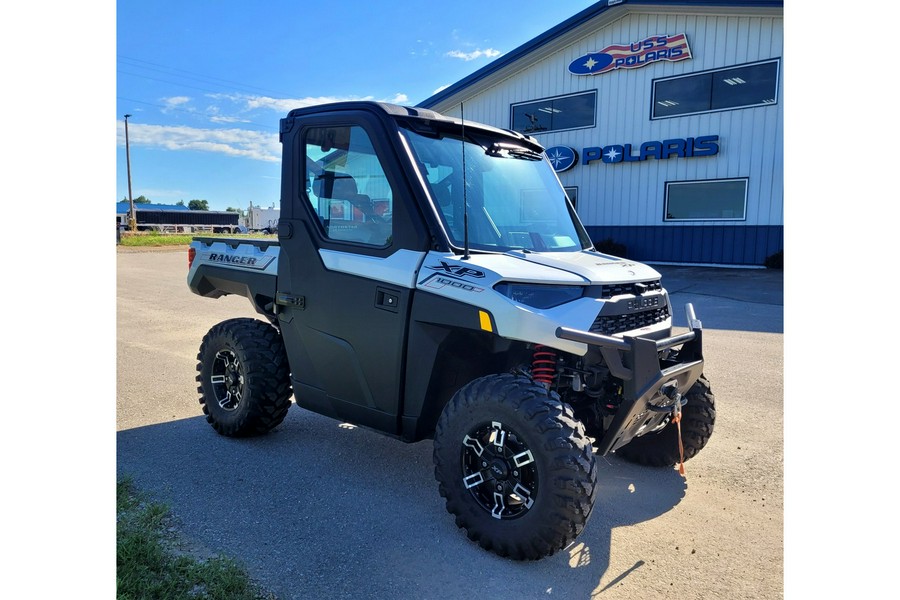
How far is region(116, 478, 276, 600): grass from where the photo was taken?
2711 millimetres

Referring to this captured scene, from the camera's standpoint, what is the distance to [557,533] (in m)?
2.99

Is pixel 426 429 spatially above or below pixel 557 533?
above

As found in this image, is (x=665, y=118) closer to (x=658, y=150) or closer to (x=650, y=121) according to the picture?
(x=650, y=121)

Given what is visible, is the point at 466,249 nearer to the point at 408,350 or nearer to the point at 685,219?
the point at 408,350

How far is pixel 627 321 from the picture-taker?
3465 millimetres

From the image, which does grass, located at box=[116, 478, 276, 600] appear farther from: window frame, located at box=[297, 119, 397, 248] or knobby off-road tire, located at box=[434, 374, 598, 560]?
window frame, located at box=[297, 119, 397, 248]

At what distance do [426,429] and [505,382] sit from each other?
777mm

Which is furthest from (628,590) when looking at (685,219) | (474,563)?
(685,219)

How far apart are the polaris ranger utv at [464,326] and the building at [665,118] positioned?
609 inches

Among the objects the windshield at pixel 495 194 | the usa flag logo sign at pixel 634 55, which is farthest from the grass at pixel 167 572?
the usa flag logo sign at pixel 634 55

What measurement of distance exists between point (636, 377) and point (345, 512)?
187cm

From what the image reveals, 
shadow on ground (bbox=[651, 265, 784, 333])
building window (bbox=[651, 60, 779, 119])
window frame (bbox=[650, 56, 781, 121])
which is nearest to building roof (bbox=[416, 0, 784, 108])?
window frame (bbox=[650, 56, 781, 121])

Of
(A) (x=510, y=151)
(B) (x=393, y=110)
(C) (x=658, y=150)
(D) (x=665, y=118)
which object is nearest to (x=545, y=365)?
(A) (x=510, y=151)

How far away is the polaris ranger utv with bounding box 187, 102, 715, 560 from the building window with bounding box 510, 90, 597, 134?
17023 millimetres
